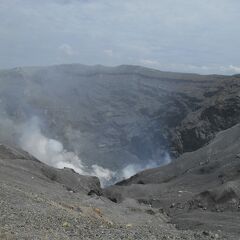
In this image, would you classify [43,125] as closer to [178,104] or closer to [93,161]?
[93,161]

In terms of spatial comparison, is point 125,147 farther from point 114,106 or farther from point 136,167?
point 114,106

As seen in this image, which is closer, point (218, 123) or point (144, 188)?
point (144, 188)

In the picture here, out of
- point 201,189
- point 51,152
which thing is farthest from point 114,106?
point 201,189

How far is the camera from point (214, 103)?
4845 inches

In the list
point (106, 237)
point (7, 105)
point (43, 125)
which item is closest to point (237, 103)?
point (43, 125)

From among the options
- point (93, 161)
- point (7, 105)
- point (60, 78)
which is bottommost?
point (93, 161)

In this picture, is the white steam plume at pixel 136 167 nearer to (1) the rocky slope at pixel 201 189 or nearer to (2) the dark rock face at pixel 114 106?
(2) the dark rock face at pixel 114 106

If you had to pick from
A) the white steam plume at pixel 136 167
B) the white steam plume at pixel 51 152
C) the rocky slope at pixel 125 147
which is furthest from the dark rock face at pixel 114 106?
the white steam plume at pixel 51 152

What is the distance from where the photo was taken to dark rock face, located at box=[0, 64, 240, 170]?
455ft

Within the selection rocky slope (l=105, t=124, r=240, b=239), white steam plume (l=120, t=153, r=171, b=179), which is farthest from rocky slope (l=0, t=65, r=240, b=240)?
white steam plume (l=120, t=153, r=171, b=179)

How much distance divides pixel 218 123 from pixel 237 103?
6108 millimetres

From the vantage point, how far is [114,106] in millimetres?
163625

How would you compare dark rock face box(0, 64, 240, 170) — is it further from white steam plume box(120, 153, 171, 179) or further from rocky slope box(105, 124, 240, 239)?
rocky slope box(105, 124, 240, 239)

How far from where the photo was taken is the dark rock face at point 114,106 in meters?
139
